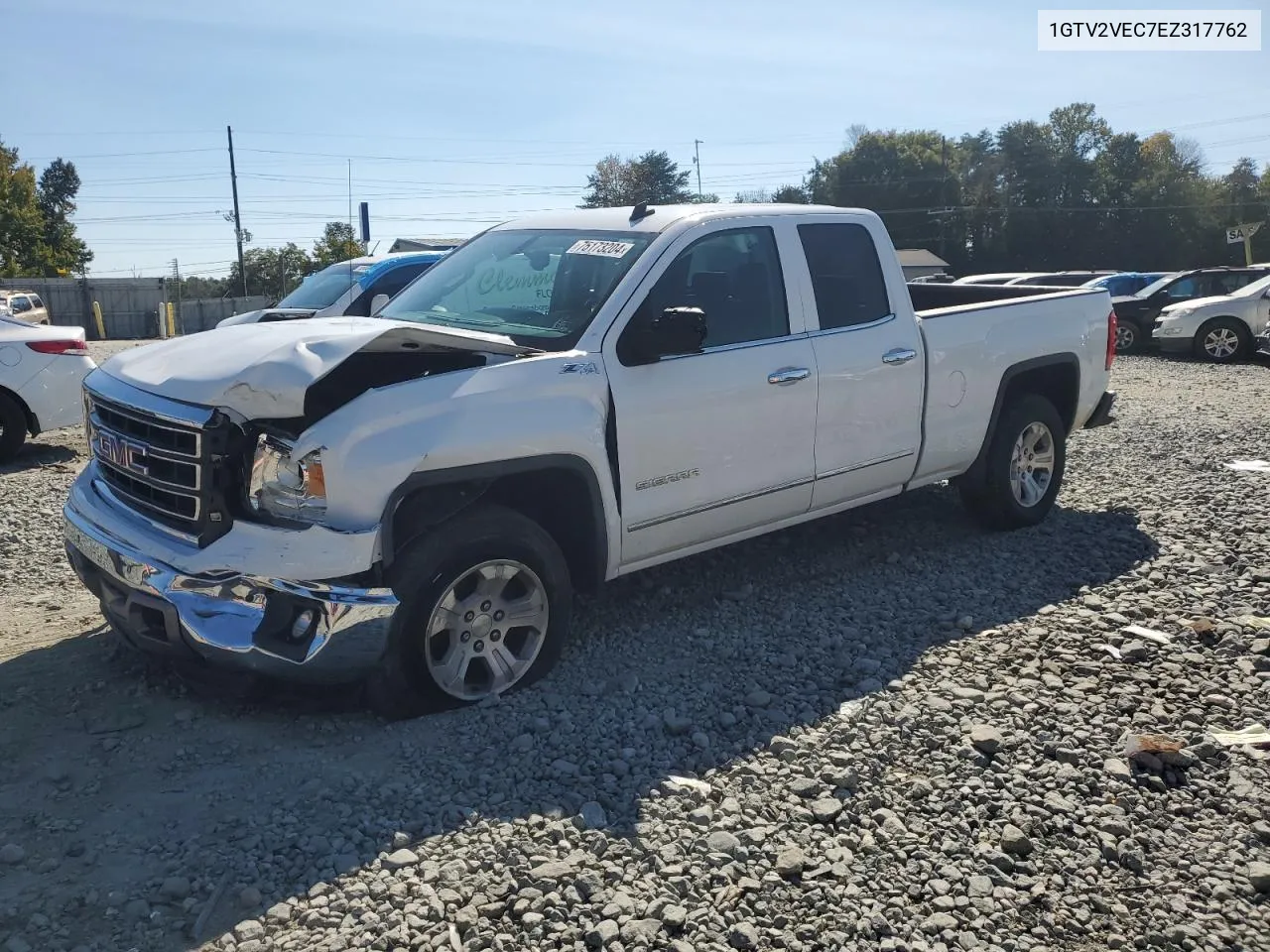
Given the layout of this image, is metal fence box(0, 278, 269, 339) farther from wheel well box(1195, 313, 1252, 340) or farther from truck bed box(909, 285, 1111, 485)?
truck bed box(909, 285, 1111, 485)

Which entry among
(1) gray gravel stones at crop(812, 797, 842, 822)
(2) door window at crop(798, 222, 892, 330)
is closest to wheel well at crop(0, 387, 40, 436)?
(2) door window at crop(798, 222, 892, 330)

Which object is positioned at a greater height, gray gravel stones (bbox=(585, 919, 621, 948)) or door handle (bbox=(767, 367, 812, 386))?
door handle (bbox=(767, 367, 812, 386))

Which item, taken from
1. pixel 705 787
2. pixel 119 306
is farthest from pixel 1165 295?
pixel 119 306

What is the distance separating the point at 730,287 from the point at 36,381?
686cm

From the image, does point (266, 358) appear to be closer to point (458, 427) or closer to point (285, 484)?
point (285, 484)

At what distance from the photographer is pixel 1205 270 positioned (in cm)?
2045

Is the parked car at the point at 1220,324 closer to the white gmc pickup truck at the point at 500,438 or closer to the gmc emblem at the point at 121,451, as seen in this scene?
the white gmc pickup truck at the point at 500,438

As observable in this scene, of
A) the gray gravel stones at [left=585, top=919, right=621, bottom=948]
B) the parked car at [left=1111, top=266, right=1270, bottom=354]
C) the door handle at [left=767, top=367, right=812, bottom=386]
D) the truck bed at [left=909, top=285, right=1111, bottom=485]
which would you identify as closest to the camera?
the gray gravel stones at [left=585, top=919, right=621, bottom=948]

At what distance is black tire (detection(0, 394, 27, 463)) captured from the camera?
Answer: 924 centimetres

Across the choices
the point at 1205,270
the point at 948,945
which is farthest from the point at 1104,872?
the point at 1205,270

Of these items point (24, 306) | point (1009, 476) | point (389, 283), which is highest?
point (24, 306)

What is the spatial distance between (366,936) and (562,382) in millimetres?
2210

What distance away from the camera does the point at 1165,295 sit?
815 inches

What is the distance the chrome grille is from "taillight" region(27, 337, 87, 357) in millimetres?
5490
